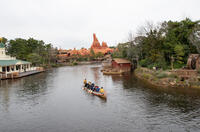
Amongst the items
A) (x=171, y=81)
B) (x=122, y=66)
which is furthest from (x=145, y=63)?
(x=171, y=81)

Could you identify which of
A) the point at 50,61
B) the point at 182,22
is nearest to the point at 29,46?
the point at 50,61

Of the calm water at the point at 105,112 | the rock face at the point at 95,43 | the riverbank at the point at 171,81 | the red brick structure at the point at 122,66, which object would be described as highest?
the rock face at the point at 95,43

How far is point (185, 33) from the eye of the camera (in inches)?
1470

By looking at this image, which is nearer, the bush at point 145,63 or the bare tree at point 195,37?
the bare tree at point 195,37

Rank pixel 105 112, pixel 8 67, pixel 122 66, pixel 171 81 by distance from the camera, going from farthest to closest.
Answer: pixel 122 66, pixel 8 67, pixel 171 81, pixel 105 112

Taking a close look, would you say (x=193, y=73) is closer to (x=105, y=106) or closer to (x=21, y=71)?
(x=105, y=106)

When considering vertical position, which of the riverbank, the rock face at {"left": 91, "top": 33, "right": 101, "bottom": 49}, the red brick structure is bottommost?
the riverbank

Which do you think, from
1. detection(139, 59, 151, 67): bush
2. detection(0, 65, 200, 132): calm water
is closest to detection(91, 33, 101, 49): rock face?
detection(139, 59, 151, 67): bush

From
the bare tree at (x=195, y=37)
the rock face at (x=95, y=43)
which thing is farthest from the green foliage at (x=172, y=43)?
the rock face at (x=95, y=43)

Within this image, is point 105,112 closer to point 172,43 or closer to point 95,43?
point 172,43

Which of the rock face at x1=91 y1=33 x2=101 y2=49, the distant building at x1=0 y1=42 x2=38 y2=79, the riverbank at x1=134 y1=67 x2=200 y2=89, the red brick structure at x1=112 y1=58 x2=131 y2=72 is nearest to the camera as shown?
the riverbank at x1=134 y1=67 x2=200 y2=89

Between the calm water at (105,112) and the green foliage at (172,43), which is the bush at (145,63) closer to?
the green foliage at (172,43)

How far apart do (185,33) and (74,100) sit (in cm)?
2863

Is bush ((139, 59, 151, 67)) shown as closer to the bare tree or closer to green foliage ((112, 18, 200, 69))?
green foliage ((112, 18, 200, 69))
